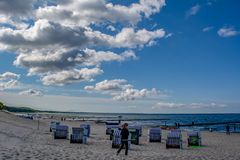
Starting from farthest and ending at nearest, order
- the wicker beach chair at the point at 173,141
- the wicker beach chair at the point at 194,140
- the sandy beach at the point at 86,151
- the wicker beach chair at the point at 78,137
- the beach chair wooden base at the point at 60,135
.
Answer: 1. the beach chair wooden base at the point at 60,135
2. the wicker beach chair at the point at 194,140
3. the wicker beach chair at the point at 78,137
4. the wicker beach chair at the point at 173,141
5. the sandy beach at the point at 86,151

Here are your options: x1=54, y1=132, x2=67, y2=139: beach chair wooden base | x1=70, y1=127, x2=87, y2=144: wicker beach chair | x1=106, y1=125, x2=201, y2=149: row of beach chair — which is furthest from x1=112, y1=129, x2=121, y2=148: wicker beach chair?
x1=54, y1=132, x2=67, y2=139: beach chair wooden base

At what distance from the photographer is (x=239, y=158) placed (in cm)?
1622

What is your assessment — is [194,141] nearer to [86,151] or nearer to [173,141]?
[173,141]

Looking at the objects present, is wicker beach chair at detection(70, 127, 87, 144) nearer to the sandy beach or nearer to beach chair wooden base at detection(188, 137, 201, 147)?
the sandy beach

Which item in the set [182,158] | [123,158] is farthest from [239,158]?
[123,158]

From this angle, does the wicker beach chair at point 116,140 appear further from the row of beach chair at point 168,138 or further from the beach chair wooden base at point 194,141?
the beach chair wooden base at point 194,141

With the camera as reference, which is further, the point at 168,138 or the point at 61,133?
the point at 61,133

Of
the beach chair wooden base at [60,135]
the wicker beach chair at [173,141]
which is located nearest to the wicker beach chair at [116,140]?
the wicker beach chair at [173,141]

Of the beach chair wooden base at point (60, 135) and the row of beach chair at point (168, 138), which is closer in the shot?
the row of beach chair at point (168, 138)

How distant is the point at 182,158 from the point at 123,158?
2.72 metres

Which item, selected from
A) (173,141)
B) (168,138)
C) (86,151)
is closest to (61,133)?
(168,138)

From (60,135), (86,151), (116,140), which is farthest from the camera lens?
(60,135)

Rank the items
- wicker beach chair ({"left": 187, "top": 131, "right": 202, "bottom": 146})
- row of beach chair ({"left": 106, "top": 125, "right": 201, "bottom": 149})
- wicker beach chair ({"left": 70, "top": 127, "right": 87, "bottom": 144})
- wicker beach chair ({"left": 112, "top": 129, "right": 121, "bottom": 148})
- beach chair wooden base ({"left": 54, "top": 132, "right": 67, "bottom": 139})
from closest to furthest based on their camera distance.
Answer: wicker beach chair ({"left": 112, "top": 129, "right": 121, "bottom": 148}) < row of beach chair ({"left": 106, "top": 125, "right": 201, "bottom": 149}) < wicker beach chair ({"left": 70, "top": 127, "right": 87, "bottom": 144}) < wicker beach chair ({"left": 187, "top": 131, "right": 202, "bottom": 146}) < beach chair wooden base ({"left": 54, "top": 132, "right": 67, "bottom": 139})

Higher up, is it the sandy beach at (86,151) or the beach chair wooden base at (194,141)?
the beach chair wooden base at (194,141)
